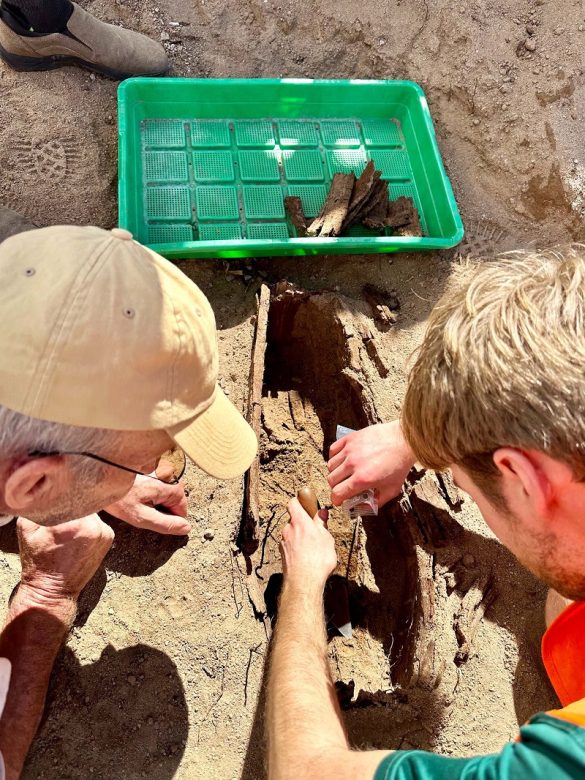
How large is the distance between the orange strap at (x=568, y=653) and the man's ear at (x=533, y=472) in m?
0.49

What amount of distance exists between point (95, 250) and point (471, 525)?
2081 mm

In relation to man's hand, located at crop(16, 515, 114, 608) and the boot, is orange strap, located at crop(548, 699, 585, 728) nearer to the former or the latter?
man's hand, located at crop(16, 515, 114, 608)

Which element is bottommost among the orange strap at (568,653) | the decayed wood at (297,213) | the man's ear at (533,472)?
the decayed wood at (297,213)

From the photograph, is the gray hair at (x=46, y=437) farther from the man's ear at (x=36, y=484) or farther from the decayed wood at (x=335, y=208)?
the decayed wood at (x=335, y=208)

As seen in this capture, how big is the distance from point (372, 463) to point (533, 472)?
1.01 metres

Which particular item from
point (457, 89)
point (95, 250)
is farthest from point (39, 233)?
point (457, 89)

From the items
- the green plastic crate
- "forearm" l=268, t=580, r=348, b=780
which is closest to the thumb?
"forearm" l=268, t=580, r=348, b=780

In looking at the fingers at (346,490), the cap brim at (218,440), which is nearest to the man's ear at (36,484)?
the cap brim at (218,440)

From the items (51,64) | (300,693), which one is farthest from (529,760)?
(51,64)

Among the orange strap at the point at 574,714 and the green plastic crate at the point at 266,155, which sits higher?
the orange strap at the point at 574,714

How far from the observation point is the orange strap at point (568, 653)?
166cm

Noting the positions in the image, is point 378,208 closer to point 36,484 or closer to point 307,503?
point 307,503

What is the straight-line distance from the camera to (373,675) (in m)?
2.46

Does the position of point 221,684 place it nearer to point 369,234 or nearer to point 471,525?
point 471,525
